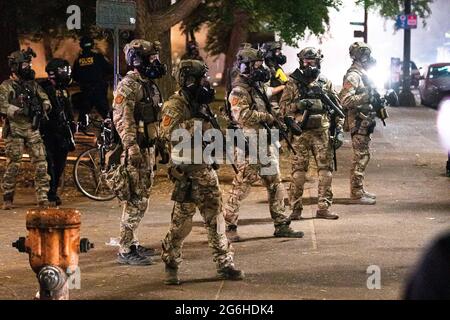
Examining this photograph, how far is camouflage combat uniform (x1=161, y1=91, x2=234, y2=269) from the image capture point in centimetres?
757

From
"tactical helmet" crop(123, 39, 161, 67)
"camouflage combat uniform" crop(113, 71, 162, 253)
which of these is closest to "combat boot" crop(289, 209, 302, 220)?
"camouflage combat uniform" crop(113, 71, 162, 253)

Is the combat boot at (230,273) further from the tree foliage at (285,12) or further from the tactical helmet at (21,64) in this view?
the tree foliage at (285,12)

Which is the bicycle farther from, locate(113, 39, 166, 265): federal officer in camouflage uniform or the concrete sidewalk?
locate(113, 39, 166, 265): federal officer in camouflage uniform

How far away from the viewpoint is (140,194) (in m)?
8.59

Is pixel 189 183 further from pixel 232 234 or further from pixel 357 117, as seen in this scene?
pixel 357 117

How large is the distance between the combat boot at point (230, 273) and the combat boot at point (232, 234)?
5.92 ft

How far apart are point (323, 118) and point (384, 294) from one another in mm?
3793

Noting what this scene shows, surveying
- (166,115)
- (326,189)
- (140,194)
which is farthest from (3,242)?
(326,189)

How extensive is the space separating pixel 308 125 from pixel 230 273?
329 cm

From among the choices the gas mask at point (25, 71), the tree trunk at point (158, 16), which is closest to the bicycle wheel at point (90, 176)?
the gas mask at point (25, 71)

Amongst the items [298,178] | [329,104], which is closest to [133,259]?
[298,178]

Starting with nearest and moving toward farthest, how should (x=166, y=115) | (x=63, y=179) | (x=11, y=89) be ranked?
(x=166, y=115)
(x=11, y=89)
(x=63, y=179)

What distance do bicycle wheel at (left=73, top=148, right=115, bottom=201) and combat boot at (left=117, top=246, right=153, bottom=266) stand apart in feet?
12.9

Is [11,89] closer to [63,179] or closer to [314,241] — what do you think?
[63,179]
